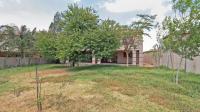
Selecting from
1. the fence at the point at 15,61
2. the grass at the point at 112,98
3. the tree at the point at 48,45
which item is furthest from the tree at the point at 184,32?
the fence at the point at 15,61

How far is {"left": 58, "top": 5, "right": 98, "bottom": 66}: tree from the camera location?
1160 inches

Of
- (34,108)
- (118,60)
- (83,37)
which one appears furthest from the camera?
(118,60)

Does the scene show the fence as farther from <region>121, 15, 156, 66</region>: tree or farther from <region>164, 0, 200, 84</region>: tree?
<region>164, 0, 200, 84</region>: tree

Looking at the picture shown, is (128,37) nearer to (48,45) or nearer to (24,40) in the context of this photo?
(48,45)

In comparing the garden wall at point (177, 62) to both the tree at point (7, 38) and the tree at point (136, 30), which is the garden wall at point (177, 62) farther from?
the tree at point (7, 38)

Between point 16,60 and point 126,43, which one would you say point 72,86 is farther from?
point 16,60

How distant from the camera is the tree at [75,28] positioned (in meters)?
29.5

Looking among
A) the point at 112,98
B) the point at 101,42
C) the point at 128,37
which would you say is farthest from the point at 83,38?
the point at 112,98

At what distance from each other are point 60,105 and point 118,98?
7.67 ft

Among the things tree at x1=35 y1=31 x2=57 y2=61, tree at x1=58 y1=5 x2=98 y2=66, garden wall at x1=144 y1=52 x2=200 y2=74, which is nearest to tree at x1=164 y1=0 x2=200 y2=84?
garden wall at x1=144 y1=52 x2=200 y2=74

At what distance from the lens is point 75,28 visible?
30875mm

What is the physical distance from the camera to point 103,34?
2984cm

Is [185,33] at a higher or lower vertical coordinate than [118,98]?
higher

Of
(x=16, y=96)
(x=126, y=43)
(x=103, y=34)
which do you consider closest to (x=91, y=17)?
(x=103, y=34)
